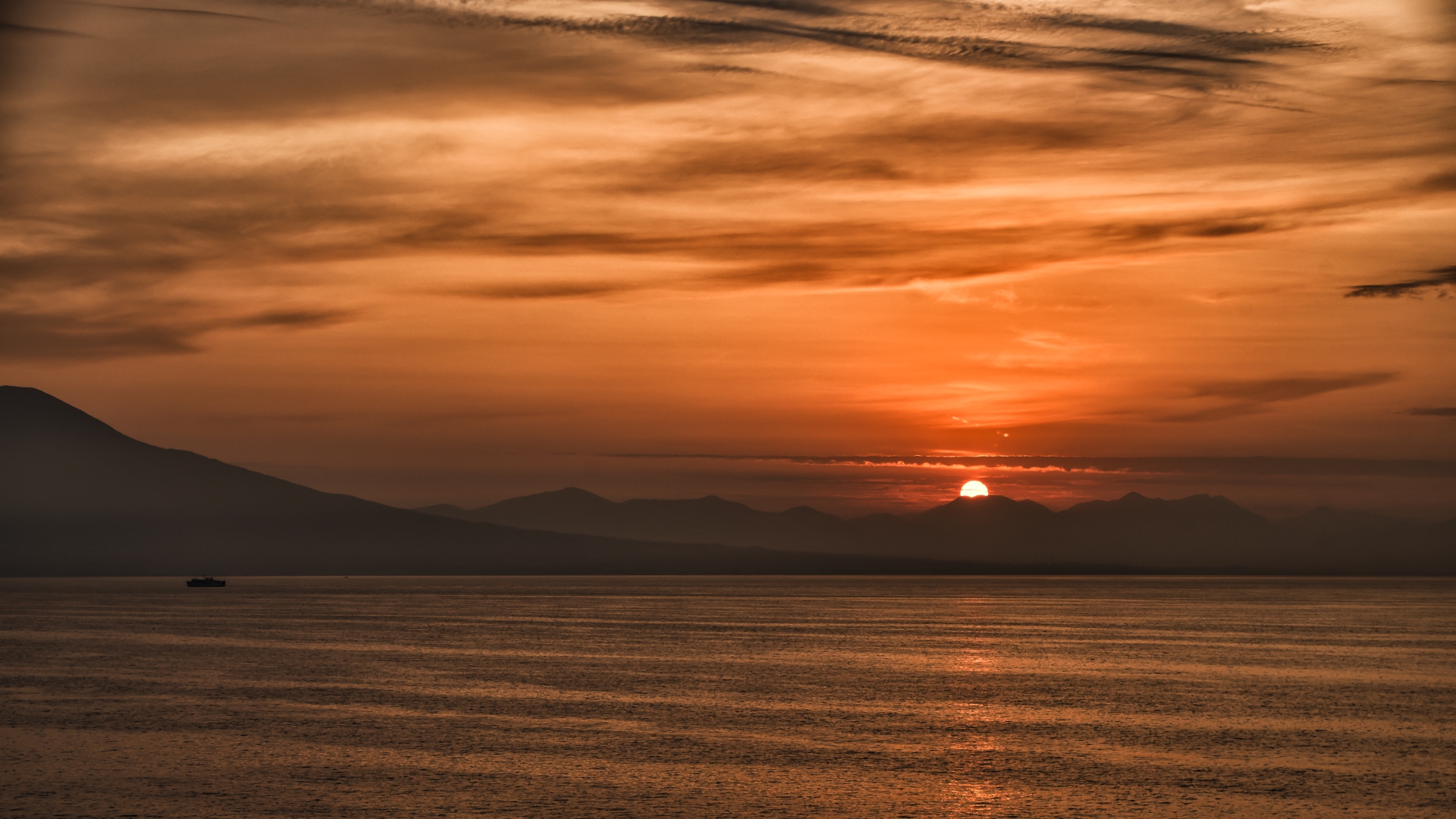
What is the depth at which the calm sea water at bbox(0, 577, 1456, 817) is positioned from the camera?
33.4 meters

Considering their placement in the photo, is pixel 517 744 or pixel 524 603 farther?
pixel 524 603

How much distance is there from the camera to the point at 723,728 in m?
45.8

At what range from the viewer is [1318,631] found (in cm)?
11819

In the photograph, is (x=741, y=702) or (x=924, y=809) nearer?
(x=924, y=809)

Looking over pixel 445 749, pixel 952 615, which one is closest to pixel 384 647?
pixel 445 749

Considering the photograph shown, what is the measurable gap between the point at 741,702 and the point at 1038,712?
496 inches

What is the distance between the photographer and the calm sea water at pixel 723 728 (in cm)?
3341

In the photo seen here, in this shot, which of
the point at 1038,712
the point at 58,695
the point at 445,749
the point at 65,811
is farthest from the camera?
the point at 58,695

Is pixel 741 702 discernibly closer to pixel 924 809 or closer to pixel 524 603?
pixel 924 809

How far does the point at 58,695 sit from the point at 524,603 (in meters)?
142

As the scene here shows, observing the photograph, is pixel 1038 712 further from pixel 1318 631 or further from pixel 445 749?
pixel 1318 631

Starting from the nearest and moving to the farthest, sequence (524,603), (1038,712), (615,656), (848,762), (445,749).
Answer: (848,762), (445,749), (1038,712), (615,656), (524,603)

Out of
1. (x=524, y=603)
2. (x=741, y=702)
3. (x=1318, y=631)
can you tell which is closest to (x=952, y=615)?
(x=1318, y=631)

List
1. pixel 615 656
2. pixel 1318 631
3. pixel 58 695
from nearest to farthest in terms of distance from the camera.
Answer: pixel 58 695, pixel 615 656, pixel 1318 631
